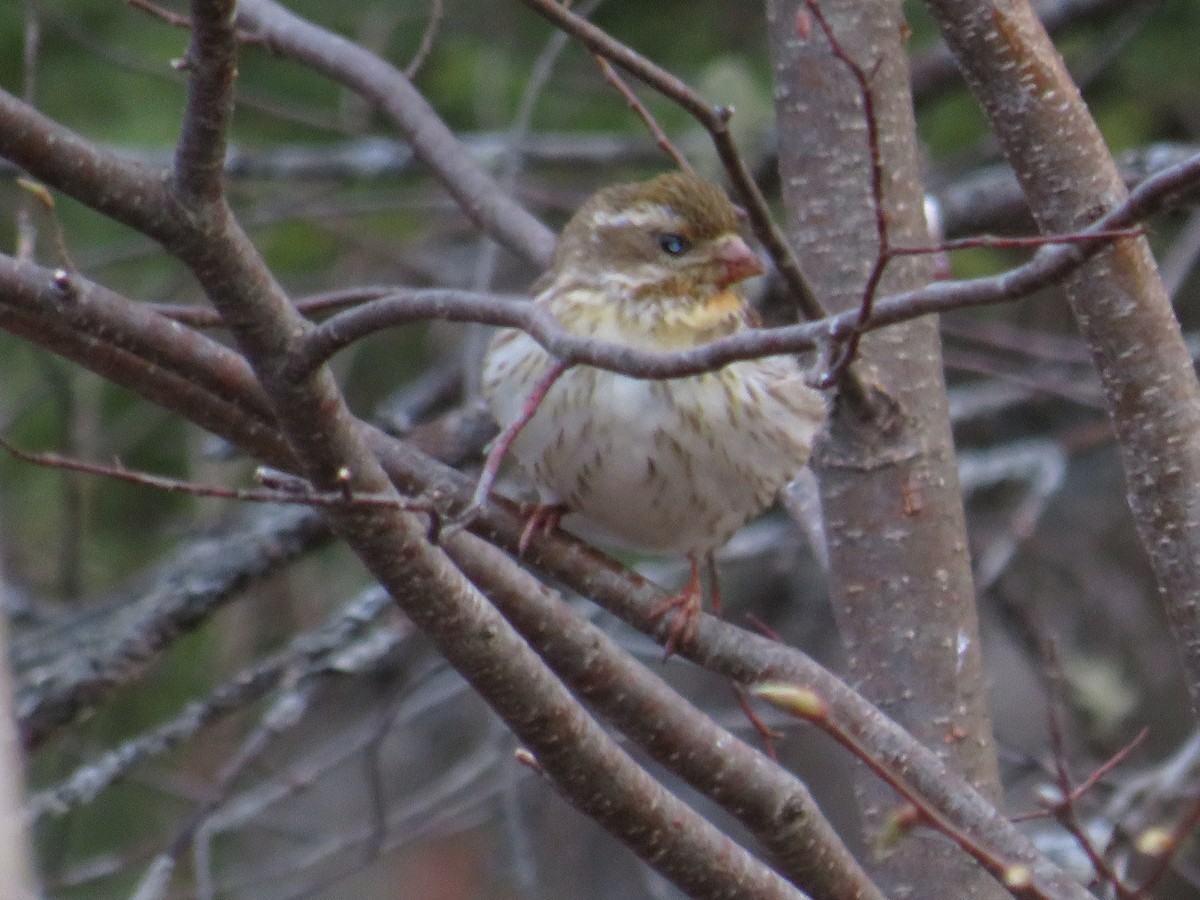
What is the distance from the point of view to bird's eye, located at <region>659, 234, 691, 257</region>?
4195 mm

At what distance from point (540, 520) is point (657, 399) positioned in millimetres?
424

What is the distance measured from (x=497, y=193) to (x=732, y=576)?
99.6 inches

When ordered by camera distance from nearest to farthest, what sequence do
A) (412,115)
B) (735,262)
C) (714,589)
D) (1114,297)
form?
(1114,297), (714,589), (735,262), (412,115)

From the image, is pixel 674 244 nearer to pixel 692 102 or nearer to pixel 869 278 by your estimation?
pixel 692 102

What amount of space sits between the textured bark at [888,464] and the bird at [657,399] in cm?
16

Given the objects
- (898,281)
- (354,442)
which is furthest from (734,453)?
(354,442)

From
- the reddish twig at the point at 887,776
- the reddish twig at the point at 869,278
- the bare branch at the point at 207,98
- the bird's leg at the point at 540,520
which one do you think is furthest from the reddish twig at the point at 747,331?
the bird's leg at the point at 540,520

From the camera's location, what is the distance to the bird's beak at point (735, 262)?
13.5ft

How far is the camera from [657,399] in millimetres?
3752

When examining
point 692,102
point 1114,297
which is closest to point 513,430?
point 692,102

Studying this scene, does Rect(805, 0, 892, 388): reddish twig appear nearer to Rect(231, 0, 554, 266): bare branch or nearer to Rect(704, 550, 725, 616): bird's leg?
Rect(704, 550, 725, 616): bird's leg

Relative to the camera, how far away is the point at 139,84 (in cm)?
627

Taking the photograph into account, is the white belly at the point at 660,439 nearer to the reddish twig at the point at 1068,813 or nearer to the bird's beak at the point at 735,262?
the bird's beak at the point at 735,262

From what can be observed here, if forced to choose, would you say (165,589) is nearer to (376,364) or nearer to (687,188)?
(687,188)
